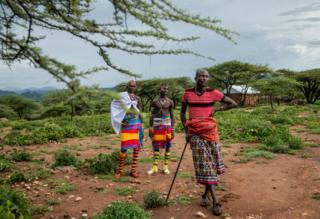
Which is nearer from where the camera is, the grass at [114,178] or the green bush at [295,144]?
the grass at [114,178]

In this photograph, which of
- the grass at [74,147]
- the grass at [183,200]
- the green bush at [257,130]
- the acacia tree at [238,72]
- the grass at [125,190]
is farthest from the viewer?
the acacia tree at [238,72]

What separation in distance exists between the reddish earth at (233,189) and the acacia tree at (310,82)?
2883 centimetres

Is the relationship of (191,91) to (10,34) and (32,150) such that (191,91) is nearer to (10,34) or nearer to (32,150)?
(10,34)

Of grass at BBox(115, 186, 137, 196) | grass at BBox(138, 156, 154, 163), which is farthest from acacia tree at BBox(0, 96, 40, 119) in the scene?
grass at BBox(115, 186, 137, 196)

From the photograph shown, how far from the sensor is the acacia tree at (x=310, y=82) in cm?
3534

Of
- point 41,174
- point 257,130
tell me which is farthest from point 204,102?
point 257,130

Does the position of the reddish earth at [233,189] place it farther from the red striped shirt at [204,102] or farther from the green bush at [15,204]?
the red striped shirt at [204,102]

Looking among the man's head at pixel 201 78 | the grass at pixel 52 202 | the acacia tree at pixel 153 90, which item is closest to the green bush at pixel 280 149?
the man's head at pixel 201 78

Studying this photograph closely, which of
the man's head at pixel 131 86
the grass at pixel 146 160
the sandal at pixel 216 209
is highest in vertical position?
the man's head at pixel 131 86

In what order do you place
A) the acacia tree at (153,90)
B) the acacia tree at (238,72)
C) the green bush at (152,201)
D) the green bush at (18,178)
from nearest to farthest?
1. the green bush at (152,201)
2. the green bush at (18,178)
3. the acacia tree at (153,90)
4. the acacia tree at (238,72)

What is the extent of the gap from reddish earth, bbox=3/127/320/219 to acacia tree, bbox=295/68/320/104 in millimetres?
28831

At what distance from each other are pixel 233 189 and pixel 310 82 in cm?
3422

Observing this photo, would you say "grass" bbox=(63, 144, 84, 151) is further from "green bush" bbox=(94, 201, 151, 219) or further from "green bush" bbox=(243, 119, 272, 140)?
"green bush" bbox=(94, 201, 151, 219)

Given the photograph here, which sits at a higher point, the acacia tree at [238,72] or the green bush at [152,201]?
the acacia tree at [238,72]
